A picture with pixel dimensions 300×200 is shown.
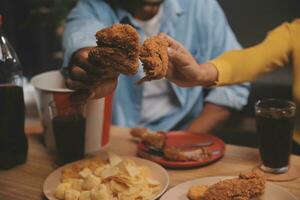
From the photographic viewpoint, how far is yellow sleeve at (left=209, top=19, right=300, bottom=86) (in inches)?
50.1

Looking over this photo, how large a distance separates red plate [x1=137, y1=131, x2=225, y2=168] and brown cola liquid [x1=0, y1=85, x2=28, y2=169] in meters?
0.33

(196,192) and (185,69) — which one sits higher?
(185,69)

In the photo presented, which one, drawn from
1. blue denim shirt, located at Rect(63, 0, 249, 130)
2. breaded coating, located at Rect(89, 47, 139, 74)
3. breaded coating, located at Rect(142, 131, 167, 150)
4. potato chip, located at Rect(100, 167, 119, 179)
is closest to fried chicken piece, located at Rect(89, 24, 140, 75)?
breaded coating, located at Rect(89, 47, 139, 74)

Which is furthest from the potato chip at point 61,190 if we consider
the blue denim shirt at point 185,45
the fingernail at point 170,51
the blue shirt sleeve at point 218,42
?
the blue shirt sleeve at point 218,42

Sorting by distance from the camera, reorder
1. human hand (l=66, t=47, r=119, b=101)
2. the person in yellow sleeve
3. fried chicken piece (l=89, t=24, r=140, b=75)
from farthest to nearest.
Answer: the person in yellow sleeve < human hand (l=66, t=47, r=119, b=101) < fried chicken piece (l=89, t=24, r=140, b=75)

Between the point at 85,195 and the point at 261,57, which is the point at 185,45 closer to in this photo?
the point at 261,57

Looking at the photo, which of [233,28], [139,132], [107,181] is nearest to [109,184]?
[107,181]

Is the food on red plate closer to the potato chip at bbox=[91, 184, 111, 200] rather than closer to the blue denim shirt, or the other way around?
the potato chip at bbox=[91, 184, 111, 200]

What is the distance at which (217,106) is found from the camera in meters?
1.76

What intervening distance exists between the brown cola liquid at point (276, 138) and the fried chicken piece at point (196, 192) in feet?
0.75

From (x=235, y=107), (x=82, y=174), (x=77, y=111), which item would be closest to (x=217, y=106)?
(x=235, y=107)

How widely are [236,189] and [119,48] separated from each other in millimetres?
368

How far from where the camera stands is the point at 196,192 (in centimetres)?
87

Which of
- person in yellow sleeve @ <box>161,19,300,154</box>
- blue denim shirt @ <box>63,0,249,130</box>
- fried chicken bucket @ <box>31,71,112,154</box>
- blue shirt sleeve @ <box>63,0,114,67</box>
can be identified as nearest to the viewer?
fried chicken bucket @ <box>31,71,112,154</box>
